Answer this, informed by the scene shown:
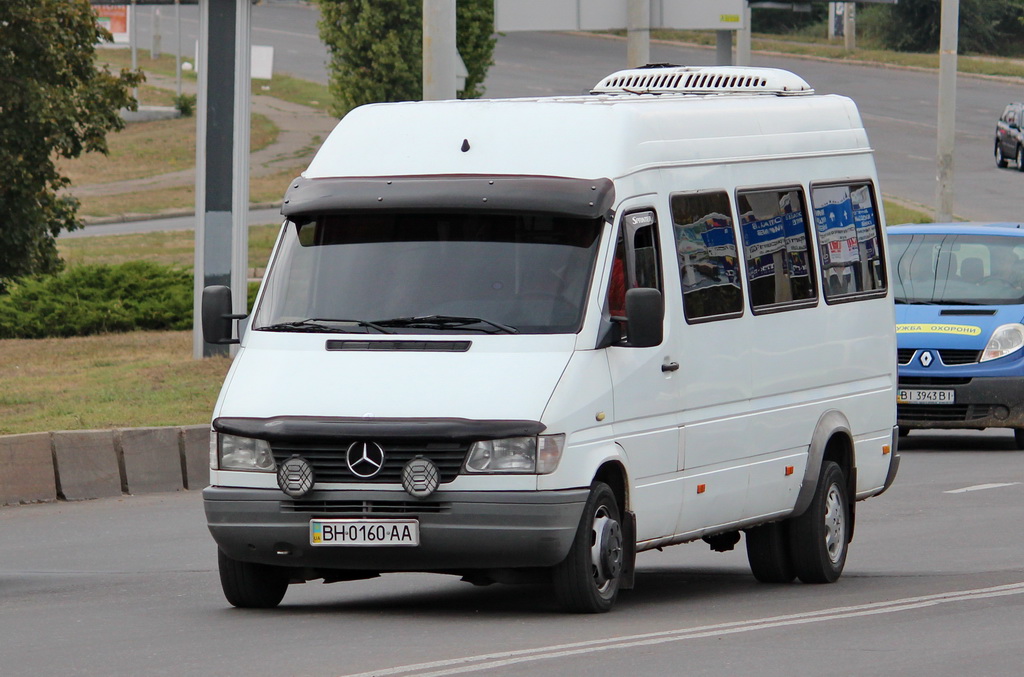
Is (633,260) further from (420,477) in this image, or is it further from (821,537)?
(821,537)

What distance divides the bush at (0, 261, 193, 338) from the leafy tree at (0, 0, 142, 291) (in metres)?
6.13

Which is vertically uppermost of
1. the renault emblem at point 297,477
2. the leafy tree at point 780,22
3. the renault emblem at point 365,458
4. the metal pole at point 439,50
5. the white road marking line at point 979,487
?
the leafy tree at point 780,22

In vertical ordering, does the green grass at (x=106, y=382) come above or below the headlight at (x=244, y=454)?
below

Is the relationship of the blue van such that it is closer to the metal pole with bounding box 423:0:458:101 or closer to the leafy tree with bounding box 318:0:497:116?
the metal pole with bounding box 423:0:458:101

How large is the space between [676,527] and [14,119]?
9.80 metres

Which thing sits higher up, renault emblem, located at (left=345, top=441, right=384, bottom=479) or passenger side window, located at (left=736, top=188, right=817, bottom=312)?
passenger side window, located at (left=736, top=188, right=817, bottom=312)

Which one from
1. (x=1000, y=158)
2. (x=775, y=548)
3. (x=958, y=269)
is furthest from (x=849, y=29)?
(x=775, y=548)

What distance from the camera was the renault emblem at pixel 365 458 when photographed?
871 cm

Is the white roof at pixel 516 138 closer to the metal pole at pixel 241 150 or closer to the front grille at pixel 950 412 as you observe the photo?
the front grille at pixel 950 412

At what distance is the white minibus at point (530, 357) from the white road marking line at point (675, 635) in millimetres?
613

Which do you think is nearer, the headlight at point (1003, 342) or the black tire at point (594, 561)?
the black tire at point (594, 561)

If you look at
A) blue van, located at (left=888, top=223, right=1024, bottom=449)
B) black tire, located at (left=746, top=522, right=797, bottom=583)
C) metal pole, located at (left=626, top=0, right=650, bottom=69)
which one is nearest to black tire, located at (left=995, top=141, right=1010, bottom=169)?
metal pole, located at (left=626, top=0, right=650, bottom=69)

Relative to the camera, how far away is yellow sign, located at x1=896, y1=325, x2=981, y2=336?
Answer: 17.8m

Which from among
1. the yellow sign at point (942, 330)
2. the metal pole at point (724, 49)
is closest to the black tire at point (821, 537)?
the yellow sign at point (942, 330)
